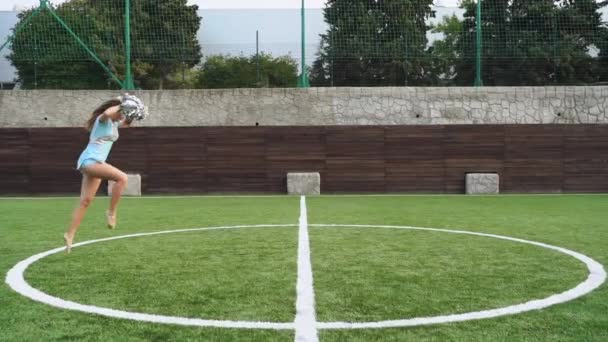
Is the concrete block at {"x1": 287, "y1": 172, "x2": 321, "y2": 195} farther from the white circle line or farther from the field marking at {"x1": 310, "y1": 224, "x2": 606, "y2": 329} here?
the white circle line

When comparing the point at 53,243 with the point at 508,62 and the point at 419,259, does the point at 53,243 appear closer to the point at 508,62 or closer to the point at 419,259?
the point at 419,259

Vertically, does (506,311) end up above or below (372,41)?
below

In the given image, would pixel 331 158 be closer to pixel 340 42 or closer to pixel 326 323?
pixel 340 42

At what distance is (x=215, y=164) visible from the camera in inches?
749

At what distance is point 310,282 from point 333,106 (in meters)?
14.4

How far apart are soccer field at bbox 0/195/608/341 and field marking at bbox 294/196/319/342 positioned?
2 cm

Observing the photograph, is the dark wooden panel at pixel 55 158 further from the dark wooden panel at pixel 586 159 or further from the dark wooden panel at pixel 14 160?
the dark wooden panel at pixel 586 159

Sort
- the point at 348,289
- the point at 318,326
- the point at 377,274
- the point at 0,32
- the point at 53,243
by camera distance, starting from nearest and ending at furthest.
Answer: the point at 318,326 < the point at 348,289 < the point at 377,274 < the point at 53,243 < the point at 0,32

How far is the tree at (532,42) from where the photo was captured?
17.6 meters

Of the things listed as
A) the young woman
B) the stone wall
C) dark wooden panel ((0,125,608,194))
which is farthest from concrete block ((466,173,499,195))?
the young woman

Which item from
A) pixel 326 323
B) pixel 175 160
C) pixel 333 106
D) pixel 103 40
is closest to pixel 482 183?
pixel 333 106

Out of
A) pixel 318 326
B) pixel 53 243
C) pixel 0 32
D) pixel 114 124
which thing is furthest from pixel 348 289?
pixel 0 32

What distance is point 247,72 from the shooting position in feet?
72.3

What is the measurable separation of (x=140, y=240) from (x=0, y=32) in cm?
1395
